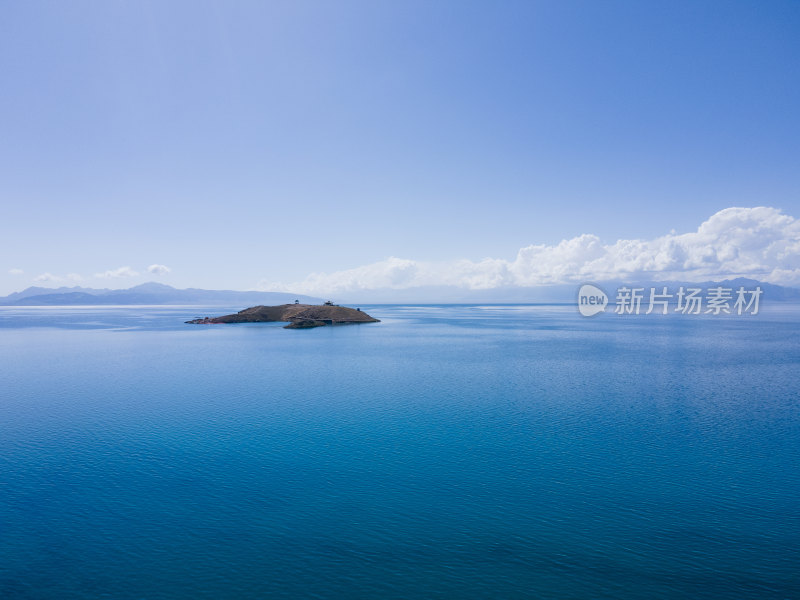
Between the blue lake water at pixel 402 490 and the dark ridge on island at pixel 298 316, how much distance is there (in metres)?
104

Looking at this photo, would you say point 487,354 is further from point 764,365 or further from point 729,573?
point 729,573

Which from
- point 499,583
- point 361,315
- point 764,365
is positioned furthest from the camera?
point 361,315

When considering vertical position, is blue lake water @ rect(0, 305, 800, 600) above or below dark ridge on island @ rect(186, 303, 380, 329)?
below

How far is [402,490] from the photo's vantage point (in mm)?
22375

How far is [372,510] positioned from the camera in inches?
798

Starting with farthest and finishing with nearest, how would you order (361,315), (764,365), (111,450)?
(361,315) → (764,365) → (111,450)

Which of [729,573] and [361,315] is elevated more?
[361,315]

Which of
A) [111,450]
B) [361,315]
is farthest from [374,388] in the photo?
[361,315]

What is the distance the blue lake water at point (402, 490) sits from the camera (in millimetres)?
15797

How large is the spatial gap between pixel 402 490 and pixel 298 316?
454ft

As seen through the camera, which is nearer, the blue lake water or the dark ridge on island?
the blue lake water

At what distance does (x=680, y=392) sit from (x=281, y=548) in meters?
44.8

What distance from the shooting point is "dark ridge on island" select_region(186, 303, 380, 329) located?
15275 cm

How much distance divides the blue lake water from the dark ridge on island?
342 ft
